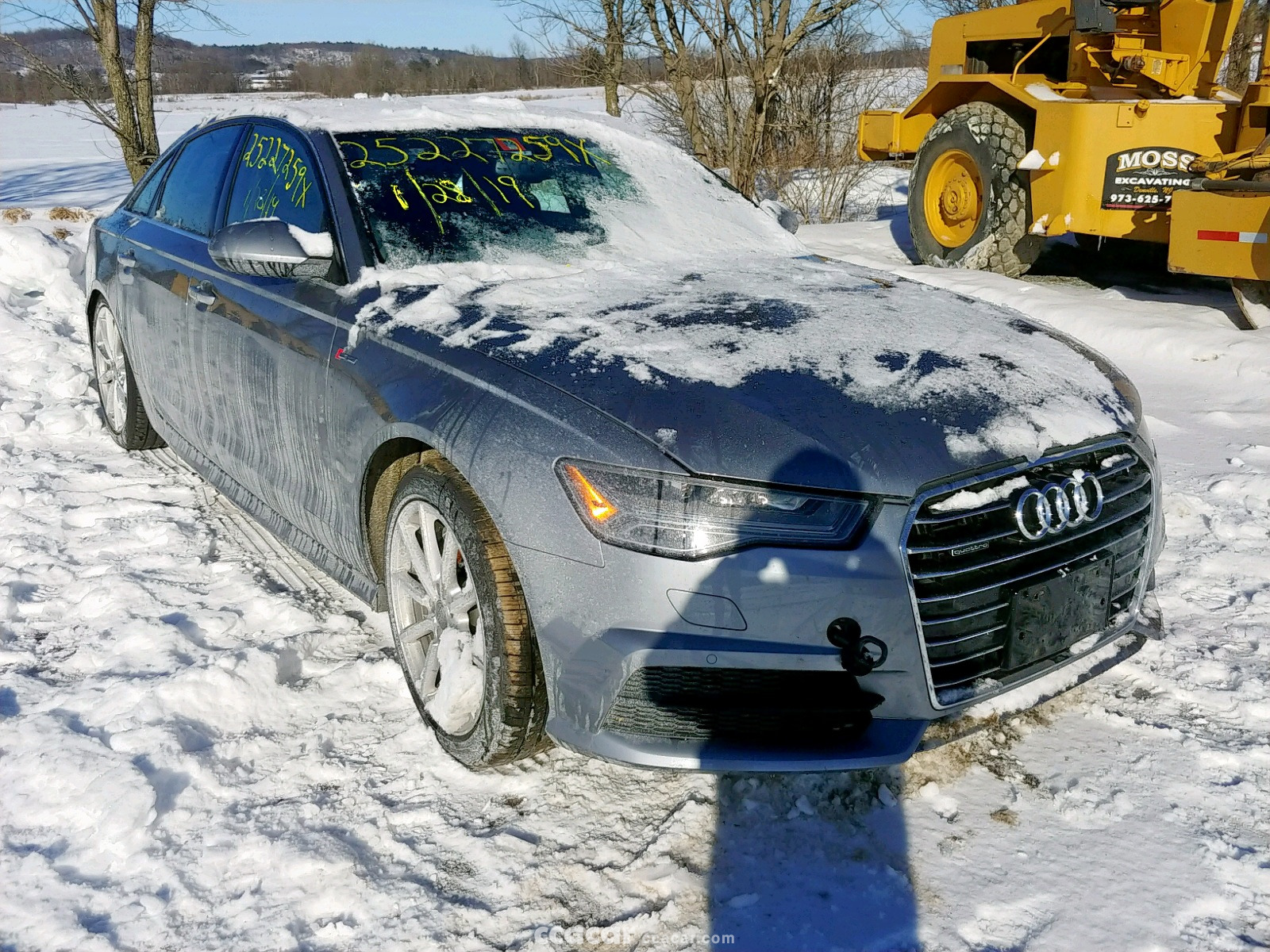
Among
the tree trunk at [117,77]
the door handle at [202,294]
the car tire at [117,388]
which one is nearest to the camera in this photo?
the door handle at [202,294]

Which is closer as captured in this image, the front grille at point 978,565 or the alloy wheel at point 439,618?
the front grille at point 978,565

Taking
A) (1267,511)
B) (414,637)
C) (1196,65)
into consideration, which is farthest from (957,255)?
(414,637)

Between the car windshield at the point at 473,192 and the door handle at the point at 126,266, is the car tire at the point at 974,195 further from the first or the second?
the door handle at the point at 126,266

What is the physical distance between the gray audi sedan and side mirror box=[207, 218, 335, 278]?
1cm

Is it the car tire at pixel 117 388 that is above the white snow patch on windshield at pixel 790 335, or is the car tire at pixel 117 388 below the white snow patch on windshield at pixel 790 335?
below

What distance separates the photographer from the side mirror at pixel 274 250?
2.91 metres

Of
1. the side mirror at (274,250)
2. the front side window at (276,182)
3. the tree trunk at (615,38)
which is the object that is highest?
the tree trunk at (615,38)

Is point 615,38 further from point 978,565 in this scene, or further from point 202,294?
point 978,565

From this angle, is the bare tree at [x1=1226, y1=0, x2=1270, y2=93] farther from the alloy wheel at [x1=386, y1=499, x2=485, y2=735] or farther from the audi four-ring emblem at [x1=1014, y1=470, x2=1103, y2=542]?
the alloy wheel at [x1=386, y1=499, x2=485, y2=735]

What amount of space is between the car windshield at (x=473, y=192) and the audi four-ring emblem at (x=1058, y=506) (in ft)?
5.40

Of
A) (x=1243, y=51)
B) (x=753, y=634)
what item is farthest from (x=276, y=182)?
(x=1243, y=51)

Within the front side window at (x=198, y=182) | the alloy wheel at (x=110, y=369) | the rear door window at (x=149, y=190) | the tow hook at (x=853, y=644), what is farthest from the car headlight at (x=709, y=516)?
the alloy wheel at (x=110, y=369)

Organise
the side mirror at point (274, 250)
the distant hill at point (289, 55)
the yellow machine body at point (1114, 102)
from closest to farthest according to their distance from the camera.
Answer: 1. the side mirror at point (274, 250)
2. the yellow machine body at point (1114, 102)
3. the distant hill at point (289, 55)

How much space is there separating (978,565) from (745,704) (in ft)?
1.87
